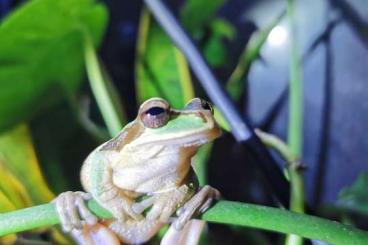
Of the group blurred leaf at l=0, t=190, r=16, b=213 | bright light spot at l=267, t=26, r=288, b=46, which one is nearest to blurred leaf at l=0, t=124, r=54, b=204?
blurred leaf at l=0, t=190, r=16, b=213

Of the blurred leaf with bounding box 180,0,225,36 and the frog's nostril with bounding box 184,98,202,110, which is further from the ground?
the blurred leaf with bounding box 180,0,225,36

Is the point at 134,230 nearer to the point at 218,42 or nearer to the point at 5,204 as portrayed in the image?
the point at 5,204

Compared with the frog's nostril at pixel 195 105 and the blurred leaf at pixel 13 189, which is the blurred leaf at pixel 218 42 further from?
the frog's nostril at pixel 195 105

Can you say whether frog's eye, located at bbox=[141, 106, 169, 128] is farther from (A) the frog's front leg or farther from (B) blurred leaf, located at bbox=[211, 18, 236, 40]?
(B) blurred leaf, located at bbox=[211, 18, 236, 40]

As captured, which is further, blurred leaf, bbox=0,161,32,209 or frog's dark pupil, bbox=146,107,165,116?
blurred leaf, bbox=0,161,32,209

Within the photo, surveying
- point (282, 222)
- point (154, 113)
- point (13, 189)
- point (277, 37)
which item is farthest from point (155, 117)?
point (277, 37)

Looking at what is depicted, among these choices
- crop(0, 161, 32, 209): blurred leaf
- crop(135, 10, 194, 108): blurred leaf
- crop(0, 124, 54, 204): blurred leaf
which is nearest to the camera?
crop(0, 161, 32, 209): blurred leaf

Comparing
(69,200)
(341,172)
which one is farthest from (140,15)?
(69,200)

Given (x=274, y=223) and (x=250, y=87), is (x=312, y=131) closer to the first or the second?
(x=250, y=87)

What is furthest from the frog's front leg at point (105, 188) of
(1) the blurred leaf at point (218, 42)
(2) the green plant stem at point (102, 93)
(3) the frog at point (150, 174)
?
(1) the blurred leaf at point (218, 42)
